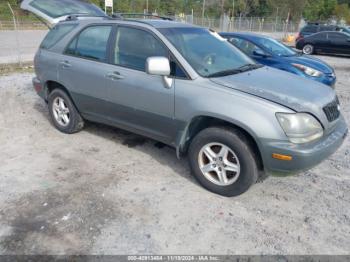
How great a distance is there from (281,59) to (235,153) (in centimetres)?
487

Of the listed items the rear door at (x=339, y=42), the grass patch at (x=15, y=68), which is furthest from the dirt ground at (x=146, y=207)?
the rear door at (x=339, y=42)

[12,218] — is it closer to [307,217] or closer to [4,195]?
[4,195]

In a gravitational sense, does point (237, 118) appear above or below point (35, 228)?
above

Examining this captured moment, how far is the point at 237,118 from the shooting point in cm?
326

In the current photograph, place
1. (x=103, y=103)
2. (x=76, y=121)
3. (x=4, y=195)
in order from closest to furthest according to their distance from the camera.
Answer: (x=4, y=195), (x=103, y=103), (x=76, y=121)

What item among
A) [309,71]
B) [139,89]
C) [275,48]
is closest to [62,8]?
[139,89]

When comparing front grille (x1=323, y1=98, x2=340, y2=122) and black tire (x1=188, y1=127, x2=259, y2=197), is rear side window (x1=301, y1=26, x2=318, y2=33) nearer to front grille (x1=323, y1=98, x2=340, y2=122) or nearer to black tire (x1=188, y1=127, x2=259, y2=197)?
front grille (x1=323, y1=98, x2=340, y2=122)

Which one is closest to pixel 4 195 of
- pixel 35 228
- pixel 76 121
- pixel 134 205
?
pixel 35 228

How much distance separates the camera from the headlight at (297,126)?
3111mm

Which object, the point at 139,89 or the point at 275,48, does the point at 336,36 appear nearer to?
the point at 275,48

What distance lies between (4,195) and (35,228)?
0.79m

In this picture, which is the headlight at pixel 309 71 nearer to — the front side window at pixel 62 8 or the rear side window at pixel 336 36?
the front side window at pixel 62 8

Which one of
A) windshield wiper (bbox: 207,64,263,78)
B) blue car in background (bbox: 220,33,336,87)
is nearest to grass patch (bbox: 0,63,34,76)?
blue car in background (bbox: 220,33,336,87)

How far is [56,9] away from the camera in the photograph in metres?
5.73
